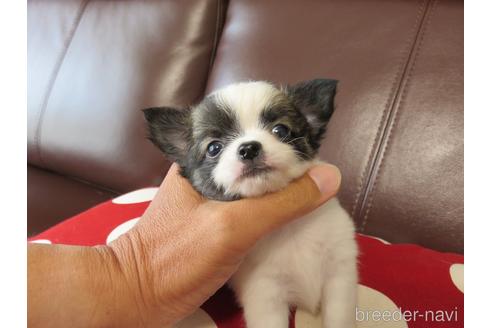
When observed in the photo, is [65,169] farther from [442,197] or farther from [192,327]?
[442,197]

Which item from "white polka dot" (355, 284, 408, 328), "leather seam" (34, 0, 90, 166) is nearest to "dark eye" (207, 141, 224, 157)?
"white polka dot" (355, 284, 408, 328)

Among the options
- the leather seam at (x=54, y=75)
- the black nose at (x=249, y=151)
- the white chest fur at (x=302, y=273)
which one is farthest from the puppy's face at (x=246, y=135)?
the leather seam at (x=54, y=75)

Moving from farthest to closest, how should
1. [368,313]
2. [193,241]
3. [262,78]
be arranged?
[262,78]
[368,313]
[193,241]

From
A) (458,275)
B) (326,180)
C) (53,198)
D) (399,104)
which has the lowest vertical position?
(53,198)

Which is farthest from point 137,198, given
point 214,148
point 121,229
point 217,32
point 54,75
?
point 54,75

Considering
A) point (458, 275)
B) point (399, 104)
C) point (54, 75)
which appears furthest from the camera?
point (54, 75)

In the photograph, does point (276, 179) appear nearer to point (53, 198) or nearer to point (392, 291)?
point (392, 291)
